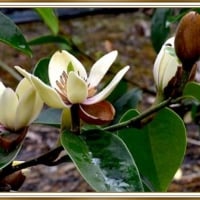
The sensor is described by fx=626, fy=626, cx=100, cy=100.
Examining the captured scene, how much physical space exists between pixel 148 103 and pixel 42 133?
0.42 metres

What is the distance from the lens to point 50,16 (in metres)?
1.23

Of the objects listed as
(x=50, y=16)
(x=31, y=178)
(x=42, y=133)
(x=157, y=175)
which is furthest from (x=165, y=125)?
(x=42, y=133)

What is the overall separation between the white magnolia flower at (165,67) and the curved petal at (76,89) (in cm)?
9

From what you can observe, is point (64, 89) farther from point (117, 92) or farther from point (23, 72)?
point (117, 92)

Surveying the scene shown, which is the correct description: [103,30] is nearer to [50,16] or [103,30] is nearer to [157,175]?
[50,16]

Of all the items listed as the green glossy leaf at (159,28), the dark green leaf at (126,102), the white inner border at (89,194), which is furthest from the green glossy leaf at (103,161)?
the green glossy leaf at (159,28)

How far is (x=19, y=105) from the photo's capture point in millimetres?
576

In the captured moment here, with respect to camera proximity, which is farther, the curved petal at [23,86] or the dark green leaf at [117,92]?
the dark green leaf at [117,92]

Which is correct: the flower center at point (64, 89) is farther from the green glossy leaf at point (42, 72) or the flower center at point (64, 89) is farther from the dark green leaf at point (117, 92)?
the dark green leaf at point (117, 92)

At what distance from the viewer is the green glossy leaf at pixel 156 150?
2.32ft

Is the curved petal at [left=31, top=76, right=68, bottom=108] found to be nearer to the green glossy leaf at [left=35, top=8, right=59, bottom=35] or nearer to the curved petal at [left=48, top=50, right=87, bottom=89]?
the curved petal at [left=48, top=50, right=87, bottom=89]

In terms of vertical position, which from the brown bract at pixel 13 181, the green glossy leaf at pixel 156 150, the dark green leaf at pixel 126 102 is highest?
the brown bract at pixel 13 181
